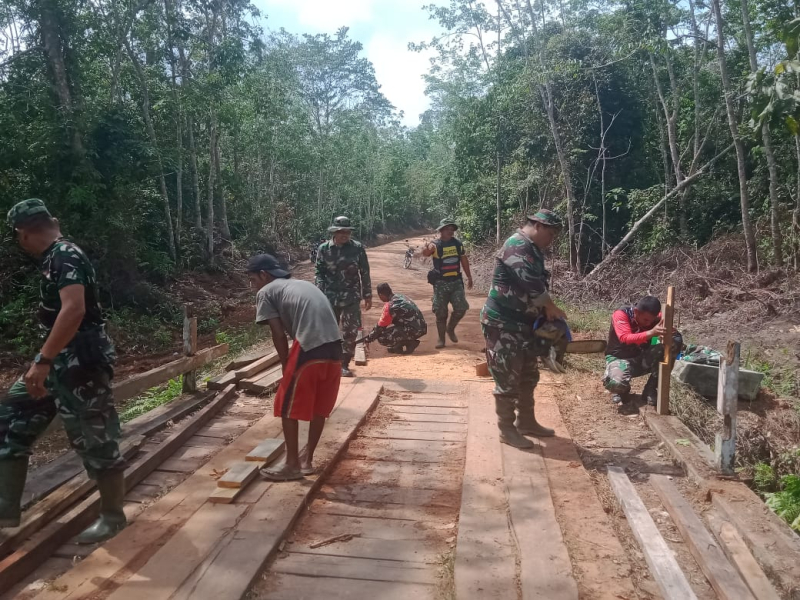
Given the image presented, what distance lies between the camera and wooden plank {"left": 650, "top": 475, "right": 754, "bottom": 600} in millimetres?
2793

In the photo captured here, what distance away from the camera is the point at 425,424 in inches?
208

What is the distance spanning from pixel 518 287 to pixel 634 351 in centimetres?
207

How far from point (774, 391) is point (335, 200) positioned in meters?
31.3

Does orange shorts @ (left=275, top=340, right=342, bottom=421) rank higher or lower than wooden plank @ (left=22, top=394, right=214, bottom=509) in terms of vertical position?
higher

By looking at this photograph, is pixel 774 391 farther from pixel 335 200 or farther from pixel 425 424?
pixel 335 200

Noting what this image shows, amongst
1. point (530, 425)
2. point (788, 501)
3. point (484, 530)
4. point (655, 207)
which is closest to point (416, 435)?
point (530, 425)

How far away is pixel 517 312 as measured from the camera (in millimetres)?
4652

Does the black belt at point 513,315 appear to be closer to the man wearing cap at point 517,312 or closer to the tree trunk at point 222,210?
the man wearing cap at point 517,312

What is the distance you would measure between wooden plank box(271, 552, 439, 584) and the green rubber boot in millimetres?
967

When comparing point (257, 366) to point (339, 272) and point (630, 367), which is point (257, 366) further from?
point (630, 367)

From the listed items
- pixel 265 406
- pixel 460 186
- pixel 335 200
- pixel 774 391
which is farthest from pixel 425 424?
pixel 335 200

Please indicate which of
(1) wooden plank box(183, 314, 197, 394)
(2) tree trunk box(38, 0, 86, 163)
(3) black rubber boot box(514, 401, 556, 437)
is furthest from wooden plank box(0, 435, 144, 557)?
(2) tree trunk box(38, 0, 86, 163)

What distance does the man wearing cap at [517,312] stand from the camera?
451 cm

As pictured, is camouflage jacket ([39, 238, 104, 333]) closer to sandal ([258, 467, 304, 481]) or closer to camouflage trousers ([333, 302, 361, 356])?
sandal ([258, 467, 304, 481])
